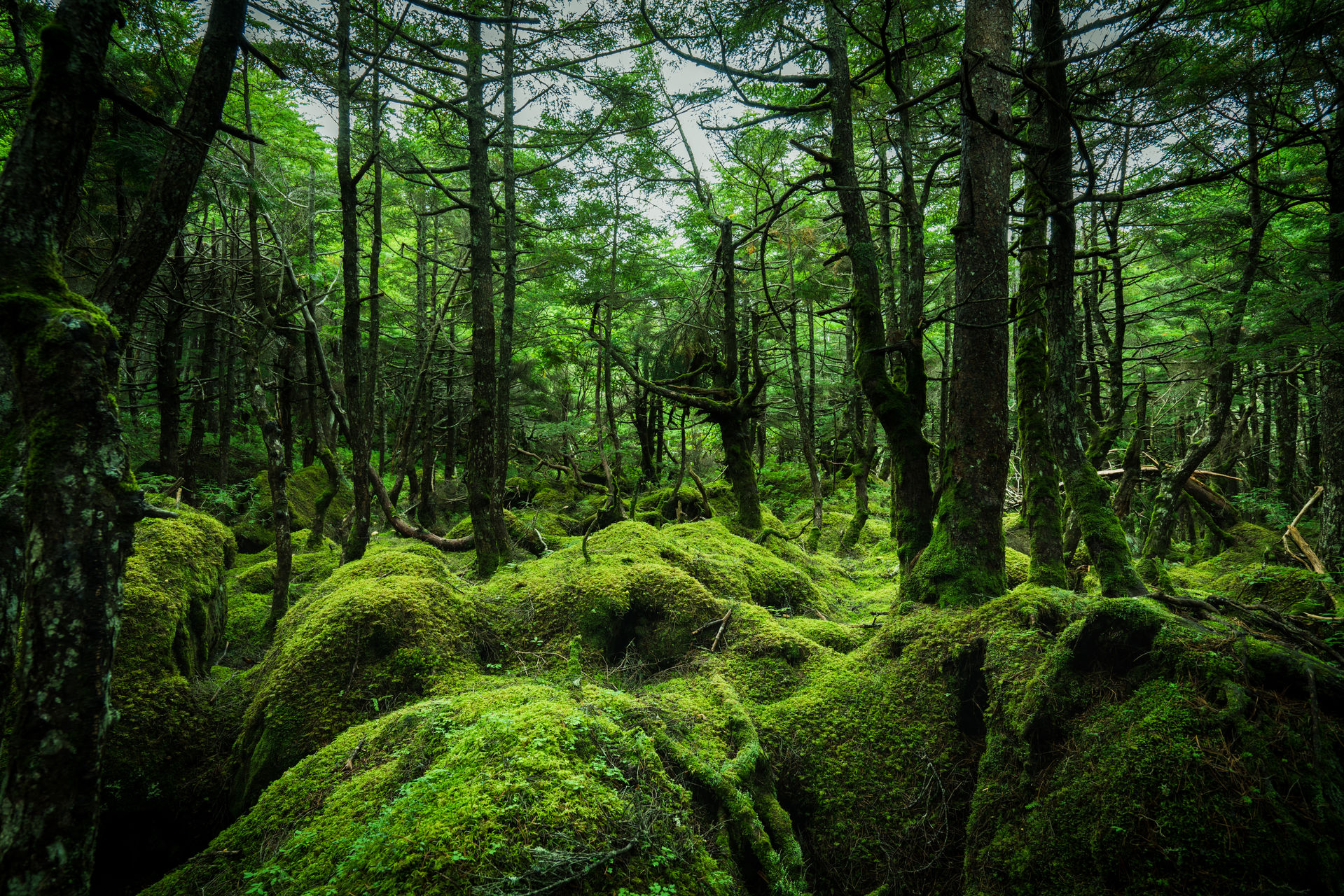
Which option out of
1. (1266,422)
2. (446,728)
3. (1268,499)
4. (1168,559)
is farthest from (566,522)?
(1266,422)

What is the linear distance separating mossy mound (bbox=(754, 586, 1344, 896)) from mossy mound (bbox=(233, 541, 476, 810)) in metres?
2.78

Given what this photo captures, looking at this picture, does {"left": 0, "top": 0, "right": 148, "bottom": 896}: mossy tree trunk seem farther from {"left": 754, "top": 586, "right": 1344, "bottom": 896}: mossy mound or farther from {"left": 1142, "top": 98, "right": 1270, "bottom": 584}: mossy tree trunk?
{"left": 1142, "top": 98, "right": 1270, "bottom": 584}: mossy tree trunk

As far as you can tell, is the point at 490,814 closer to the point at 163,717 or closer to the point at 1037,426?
the point at 163,717

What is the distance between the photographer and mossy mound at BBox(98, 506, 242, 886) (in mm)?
3885

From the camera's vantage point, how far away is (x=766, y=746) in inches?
161

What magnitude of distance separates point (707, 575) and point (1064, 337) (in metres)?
4.23

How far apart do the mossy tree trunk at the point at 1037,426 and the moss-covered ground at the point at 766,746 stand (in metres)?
1.21

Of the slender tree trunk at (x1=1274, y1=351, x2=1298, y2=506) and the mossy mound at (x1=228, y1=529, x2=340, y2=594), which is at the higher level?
the slender tree trunk at (x1=1274, y1=351, x2=1298, y2=506)

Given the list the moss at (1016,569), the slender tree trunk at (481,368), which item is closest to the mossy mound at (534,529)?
the slender tree trunk at (481,368)

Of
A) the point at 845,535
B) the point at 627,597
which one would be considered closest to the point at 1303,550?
the point at 845,535

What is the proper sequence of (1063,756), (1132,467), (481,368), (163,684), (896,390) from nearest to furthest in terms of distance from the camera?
(1063,756)
(163,684)
(896,390)
(1132,467)
(481,368)

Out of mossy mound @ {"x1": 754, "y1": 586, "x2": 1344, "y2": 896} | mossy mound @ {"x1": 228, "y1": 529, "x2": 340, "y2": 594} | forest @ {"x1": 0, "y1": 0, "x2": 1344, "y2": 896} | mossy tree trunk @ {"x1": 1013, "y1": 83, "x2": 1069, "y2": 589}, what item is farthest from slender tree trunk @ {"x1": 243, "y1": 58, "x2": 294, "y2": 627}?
mossy tree trunk @ {"x1": 1013, "y1": 83, "x2": 1069, "y2": 589}

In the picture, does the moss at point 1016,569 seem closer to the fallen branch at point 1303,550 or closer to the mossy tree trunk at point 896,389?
the mossy tree trunk at point 896,389

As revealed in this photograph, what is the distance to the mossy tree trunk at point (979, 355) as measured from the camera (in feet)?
15.1
